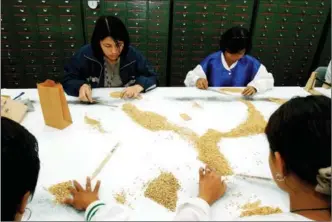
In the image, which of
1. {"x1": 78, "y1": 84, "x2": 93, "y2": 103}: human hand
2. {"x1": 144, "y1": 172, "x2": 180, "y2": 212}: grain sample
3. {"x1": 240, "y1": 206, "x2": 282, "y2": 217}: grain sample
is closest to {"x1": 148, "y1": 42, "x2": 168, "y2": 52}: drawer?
{"x1": 78, "y1": 84, "x2": 93, "y2": 103}: human hand

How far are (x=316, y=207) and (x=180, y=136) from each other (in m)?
0.75

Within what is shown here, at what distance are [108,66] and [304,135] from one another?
66.3 inches

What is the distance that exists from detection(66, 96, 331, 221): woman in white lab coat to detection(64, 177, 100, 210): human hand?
14 mm

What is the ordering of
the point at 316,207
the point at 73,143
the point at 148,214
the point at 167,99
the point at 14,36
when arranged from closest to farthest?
the point at 316,207, the point at 148,214, the point at 73,143, the point at 167,99, the point at 14,36

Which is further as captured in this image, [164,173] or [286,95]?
[286,95]

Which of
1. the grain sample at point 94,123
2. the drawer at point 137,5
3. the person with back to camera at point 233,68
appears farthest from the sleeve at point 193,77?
the drawer at point 137,5

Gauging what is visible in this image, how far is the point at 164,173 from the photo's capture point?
128 centimetres

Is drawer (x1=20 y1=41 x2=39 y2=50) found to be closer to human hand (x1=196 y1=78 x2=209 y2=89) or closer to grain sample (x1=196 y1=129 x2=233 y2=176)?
human hand (x1=196 y1=78 x2=209 y2=89)

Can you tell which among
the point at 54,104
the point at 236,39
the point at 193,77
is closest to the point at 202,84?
the point at 193,77

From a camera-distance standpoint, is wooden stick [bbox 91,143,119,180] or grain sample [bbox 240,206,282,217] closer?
grain sample [bbox 240,206,282,217]

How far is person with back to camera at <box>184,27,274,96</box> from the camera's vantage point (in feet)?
7.07

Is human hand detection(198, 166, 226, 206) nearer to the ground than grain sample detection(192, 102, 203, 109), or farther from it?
nearer to the ground

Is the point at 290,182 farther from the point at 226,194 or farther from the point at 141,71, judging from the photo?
the point at 141,71

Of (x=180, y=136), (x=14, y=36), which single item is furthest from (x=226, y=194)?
(x=14, y=36)
